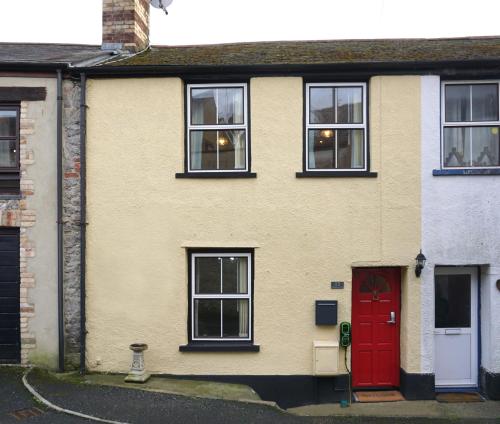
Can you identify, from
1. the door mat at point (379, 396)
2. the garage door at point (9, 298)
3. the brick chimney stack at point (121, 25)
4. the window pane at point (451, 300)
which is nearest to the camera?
the door mat at point (379, 396)

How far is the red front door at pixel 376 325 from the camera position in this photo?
26.4 feet

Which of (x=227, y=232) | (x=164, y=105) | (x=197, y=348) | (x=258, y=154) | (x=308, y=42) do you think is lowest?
(x=197, y=348)

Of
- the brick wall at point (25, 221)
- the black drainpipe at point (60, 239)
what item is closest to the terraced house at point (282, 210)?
the black drainpipe at point (60, 239)

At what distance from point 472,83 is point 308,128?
286cm

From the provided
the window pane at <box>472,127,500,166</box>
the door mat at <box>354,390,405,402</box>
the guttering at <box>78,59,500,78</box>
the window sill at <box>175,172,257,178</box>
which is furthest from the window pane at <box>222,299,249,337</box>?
the window pane at <box>472,127,500,166</box>

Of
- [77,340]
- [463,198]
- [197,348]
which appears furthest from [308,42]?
[77,340]

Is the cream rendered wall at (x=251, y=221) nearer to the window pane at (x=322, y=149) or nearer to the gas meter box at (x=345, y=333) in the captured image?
the gas meter box at (x=345, y=333)

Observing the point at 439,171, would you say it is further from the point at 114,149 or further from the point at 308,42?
the point at 114,149

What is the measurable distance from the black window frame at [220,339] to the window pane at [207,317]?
106 millimetres

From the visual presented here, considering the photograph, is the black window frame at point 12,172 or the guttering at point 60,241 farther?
the black window frame at point 12,172

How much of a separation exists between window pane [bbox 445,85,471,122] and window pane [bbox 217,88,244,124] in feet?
11.5

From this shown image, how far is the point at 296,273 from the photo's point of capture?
770cm

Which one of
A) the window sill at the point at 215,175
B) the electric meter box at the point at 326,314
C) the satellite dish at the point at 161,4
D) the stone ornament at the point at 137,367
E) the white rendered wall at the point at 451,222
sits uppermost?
the satellite dish at the point at 161,4

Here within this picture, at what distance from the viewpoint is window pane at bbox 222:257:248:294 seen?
788cm
